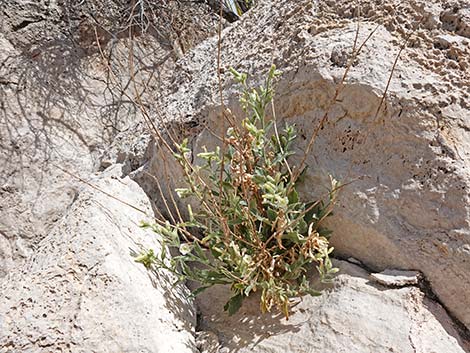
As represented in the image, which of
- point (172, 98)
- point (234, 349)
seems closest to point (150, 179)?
point (172, 98)

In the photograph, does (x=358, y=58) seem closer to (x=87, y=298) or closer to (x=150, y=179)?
(x=150, y=179)

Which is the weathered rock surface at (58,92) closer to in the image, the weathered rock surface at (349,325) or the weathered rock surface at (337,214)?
the weathered rock surface at (337,214)

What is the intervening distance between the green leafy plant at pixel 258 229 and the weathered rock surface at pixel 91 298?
9 cm

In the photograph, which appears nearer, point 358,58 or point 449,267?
point 449,267

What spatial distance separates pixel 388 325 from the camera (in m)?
1.52

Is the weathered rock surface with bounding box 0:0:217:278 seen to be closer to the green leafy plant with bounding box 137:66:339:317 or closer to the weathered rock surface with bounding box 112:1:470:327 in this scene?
the weathered rock surface with bounding box 112:1:470:327

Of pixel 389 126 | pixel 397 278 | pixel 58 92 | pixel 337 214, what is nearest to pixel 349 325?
pixel 397 278

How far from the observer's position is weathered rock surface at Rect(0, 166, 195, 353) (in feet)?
4.86

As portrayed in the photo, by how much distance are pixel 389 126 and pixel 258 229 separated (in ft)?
1.66

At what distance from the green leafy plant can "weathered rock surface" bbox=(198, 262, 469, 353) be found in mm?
50

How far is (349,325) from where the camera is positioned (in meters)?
1.55

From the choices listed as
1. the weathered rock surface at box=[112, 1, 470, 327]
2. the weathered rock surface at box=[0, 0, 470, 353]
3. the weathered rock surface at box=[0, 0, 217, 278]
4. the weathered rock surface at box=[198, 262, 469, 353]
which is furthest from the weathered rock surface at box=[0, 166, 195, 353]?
Answer: the weathered rock surface at box=[0, 0, 217, 278]

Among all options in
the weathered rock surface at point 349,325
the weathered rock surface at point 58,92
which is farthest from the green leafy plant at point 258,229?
the weathered rock surface at point 58,92

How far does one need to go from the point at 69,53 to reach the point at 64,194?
76 cm
